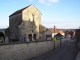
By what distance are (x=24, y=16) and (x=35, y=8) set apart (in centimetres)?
398

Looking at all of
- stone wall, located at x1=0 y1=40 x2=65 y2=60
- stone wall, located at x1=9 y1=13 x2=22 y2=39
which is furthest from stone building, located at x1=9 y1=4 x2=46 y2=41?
stone wall, located at x1=0 y1=40 x2=65 y2=60

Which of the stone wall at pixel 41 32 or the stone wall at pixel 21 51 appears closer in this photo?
the stone wall at pixel 21 51

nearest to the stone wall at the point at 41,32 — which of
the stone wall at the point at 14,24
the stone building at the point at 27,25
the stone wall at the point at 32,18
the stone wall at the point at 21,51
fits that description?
the stone building at the point at 27,25

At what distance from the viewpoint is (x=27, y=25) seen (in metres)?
39.0

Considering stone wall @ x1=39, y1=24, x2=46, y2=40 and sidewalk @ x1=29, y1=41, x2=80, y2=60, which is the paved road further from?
stone wall @ x1=39, y1=24, x2=46, y2=40

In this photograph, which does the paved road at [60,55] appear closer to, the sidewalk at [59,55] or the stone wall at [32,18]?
the sidewalk at [59,55]

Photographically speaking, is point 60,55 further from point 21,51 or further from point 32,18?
point 32,18

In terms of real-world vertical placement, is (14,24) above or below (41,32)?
above

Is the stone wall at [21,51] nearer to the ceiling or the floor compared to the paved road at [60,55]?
nearer to the ceiling

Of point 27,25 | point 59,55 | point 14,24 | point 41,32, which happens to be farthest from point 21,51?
point 14,24

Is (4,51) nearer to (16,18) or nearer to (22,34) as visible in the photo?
(22,34)

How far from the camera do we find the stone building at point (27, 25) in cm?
3838

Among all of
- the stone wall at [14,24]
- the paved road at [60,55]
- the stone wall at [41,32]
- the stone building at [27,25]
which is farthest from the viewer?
the stone wall at [41,32]

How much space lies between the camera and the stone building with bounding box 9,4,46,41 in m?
38.4
